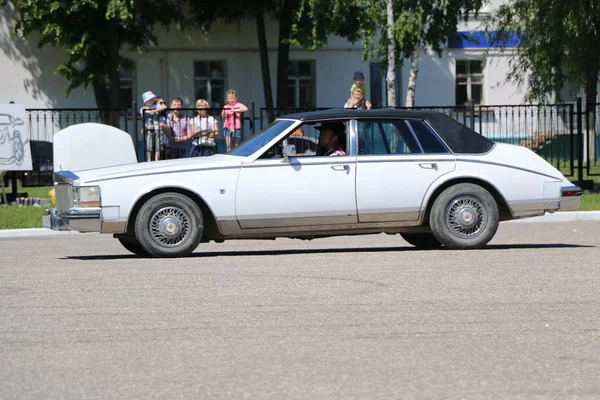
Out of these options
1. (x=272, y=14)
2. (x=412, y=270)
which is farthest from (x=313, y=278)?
(x=272, y=14)

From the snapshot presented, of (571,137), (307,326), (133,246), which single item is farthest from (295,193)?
(571,137)

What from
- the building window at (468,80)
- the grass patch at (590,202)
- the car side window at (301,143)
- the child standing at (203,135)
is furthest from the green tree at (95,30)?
the car side window at (301,143)

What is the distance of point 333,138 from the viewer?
523 inches

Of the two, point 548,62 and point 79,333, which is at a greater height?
point 548,62

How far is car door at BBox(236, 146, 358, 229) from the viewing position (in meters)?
12.8

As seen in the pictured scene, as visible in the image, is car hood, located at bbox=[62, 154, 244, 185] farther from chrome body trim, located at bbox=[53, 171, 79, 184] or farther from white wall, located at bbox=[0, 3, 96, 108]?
white wall, located at bbox=[0, 3, 96, 108]

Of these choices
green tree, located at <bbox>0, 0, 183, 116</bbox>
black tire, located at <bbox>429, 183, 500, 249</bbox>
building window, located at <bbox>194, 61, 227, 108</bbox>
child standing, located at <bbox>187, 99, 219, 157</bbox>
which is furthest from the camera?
building window, located at <bbox>194, 61, 227, 108</bbox>

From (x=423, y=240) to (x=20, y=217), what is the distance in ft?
28.6

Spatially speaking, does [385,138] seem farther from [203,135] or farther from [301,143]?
[203,135]

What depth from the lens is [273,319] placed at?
807cm

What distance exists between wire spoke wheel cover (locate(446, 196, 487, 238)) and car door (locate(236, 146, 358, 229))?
39.0 inches

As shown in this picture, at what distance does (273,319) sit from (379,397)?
96.8 inches

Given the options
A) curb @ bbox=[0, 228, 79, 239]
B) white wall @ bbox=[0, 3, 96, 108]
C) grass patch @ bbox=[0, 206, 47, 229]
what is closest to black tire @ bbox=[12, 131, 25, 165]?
grass patch @ bbox=[0, 206, 47, 229]

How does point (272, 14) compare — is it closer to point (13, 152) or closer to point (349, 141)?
point (13, 152)
